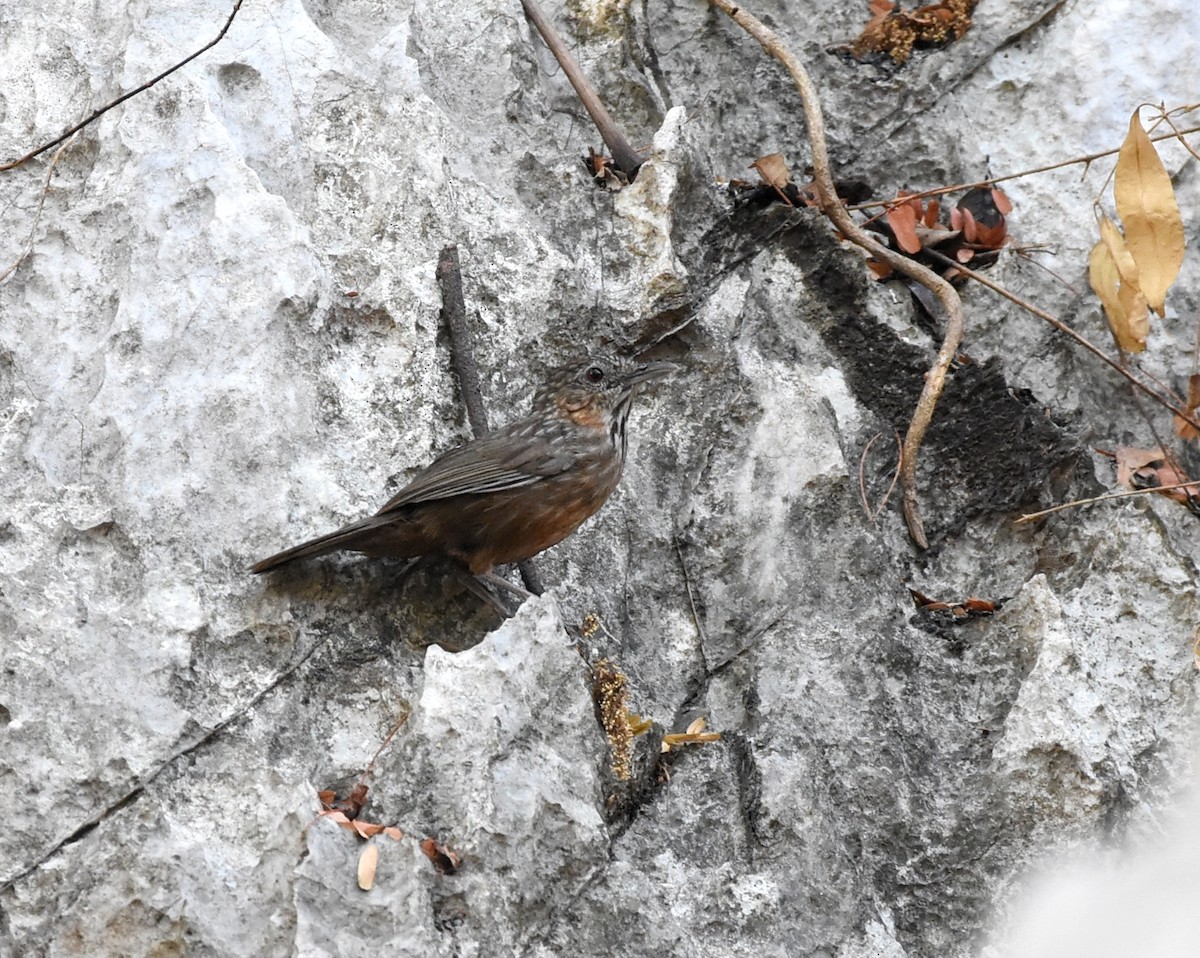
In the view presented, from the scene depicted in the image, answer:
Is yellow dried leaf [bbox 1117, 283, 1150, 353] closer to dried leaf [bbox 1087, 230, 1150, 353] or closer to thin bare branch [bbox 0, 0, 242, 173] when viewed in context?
dried leaf [bbox 1087, 230, 1150, 353]

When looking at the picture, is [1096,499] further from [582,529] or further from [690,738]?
[582,529]

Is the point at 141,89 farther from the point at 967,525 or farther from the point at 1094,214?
the point at 1094,214

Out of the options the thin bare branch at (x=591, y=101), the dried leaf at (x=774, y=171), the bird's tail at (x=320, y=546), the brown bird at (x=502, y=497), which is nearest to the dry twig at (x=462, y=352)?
the brown bird at (x=502, y=497)

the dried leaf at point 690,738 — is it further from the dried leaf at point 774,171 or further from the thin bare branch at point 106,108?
the thin bare branch at point 106,108

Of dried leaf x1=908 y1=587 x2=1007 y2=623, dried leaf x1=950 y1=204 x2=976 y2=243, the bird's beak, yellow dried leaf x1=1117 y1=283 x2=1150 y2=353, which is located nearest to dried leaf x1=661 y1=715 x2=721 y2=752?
dried leaf x1=908 y1=587 x2=1007 y2=623

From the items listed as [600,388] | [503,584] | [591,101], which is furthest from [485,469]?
[591,101]

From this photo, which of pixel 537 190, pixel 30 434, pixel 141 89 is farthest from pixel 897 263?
pixel 30 434

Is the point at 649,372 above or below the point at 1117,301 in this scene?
above

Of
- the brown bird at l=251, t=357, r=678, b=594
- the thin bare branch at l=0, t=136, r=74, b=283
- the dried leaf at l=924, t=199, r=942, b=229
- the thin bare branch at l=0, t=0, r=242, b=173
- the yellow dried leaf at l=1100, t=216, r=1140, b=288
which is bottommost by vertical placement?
the yellow dried leaf at l=1100, t=216, r=1140, b=288
